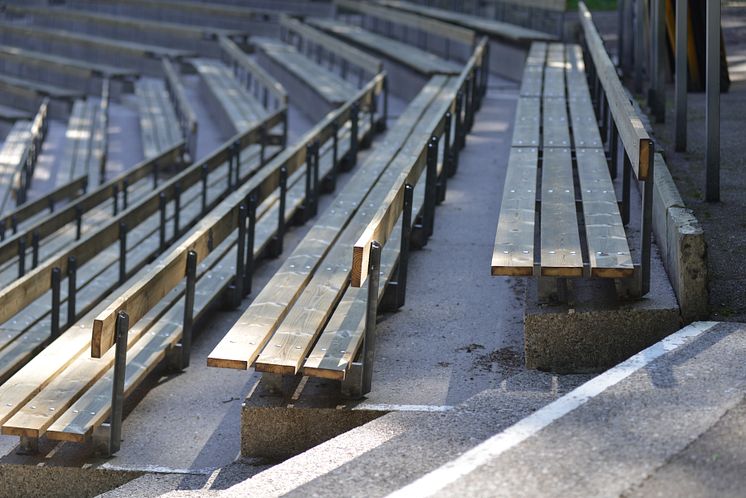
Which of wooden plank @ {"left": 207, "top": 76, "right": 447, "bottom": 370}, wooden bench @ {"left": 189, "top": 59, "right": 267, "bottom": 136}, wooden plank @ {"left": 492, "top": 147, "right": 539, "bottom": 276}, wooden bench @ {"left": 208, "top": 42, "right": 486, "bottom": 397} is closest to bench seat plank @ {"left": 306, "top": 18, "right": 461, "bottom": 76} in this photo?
wooden bench @ {"left": 189, "top": 59, "right": 267, "bottom": 136}

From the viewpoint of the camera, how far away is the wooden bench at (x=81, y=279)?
197 inches

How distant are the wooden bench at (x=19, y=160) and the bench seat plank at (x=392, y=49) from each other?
14.3 feet

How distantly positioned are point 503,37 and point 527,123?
22.8 feet

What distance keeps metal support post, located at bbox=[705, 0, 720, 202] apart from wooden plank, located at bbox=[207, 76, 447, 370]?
187cm

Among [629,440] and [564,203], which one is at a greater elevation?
[564,203]

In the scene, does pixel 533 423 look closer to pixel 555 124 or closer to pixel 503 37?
pixel 555 124

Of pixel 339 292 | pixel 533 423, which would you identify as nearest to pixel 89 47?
pixel 339 292

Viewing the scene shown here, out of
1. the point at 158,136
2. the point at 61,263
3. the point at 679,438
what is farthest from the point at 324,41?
the point at 679,438

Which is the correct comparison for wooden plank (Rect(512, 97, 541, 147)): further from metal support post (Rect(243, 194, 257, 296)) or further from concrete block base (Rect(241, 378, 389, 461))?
concrete block base (Rect(241, 378, 389, 461))

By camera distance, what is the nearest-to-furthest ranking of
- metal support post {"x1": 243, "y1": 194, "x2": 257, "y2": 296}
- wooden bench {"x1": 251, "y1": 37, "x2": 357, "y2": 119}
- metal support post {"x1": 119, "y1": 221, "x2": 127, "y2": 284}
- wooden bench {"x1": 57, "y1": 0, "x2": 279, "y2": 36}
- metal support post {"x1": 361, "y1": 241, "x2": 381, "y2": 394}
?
metal support post {"x1": 361, "y1": 241, "x2": 381, "y2": 394}, metal support post {"x1": 243, "y1": 194, "x2": 257, "y2": 296}, metal support post {"x1": 119, "y1": 221, "x2": 127, "y2": 284}, wooden bench {"x1": 251, "y1": 37, "x2": 357, "y2": 119}, wooden bench {"x1": 57, "y1": 0, "x2": 279, "y2": 36}

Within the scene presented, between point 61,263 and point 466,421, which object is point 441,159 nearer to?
point 61,263

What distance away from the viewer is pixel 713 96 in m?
5.76

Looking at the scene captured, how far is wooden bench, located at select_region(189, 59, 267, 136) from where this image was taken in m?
13.0

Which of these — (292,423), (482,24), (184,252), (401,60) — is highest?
(482,24)
